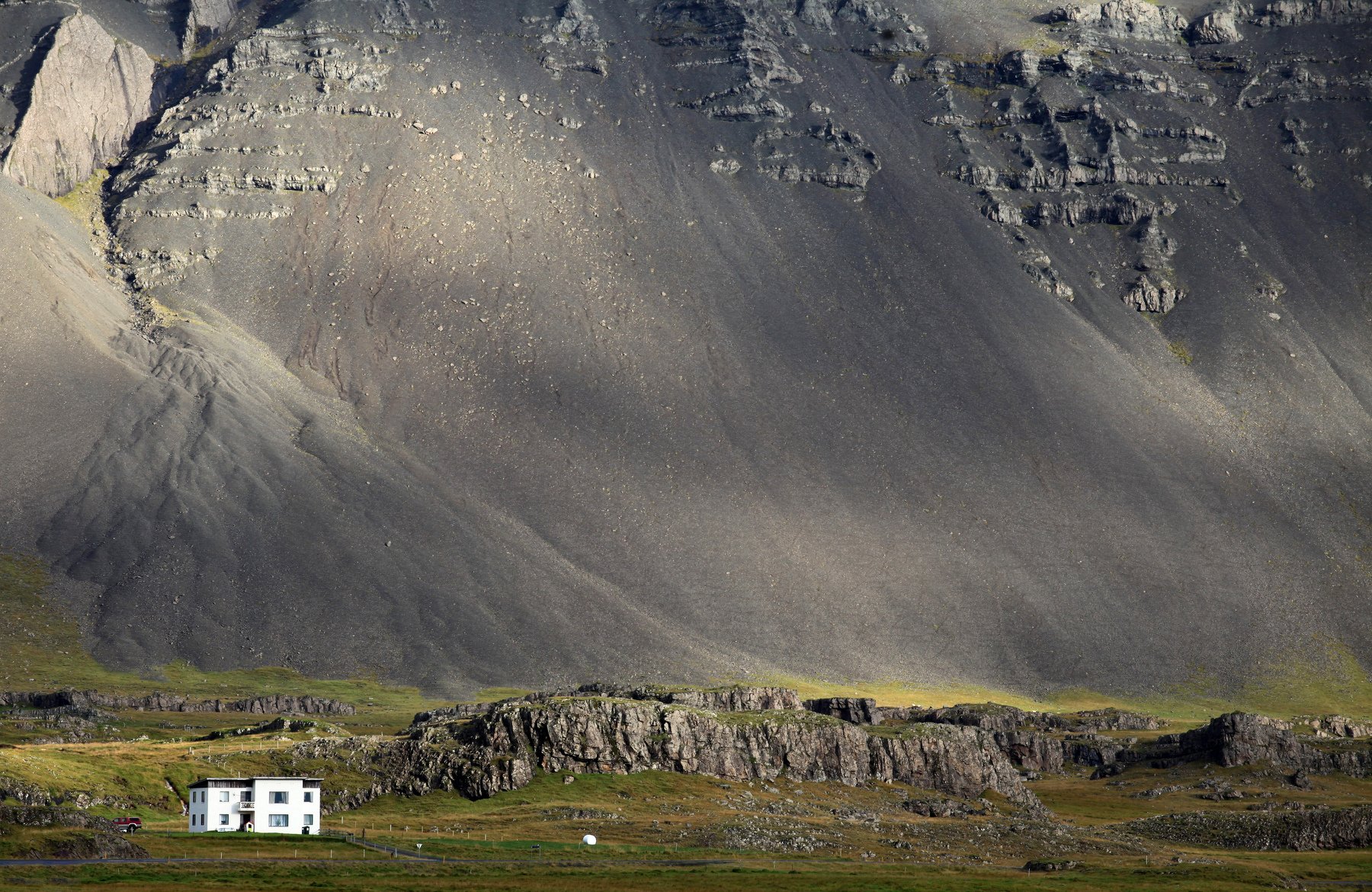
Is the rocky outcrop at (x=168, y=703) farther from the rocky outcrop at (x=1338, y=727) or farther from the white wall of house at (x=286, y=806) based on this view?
the rocky outcrop at (x=1338, y=727)

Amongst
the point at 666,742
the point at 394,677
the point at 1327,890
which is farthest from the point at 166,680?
the point at 1327,890

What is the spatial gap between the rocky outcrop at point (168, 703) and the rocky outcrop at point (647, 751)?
6541cm

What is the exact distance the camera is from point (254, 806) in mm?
92062

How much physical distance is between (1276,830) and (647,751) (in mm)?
40701

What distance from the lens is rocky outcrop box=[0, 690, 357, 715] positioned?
6526 inches

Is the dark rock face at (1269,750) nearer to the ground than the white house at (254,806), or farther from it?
farther from it

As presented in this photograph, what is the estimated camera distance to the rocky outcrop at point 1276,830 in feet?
342

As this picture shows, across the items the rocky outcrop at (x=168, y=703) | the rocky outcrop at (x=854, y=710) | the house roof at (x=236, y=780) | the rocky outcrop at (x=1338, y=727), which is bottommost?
the house roof at (x=236, y=780)

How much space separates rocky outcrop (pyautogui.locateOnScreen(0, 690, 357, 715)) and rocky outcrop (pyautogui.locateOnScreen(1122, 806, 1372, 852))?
9476 centimetres

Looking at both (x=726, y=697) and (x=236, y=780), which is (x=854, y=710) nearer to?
(x=726, y=697)

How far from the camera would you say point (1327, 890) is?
3322 inches

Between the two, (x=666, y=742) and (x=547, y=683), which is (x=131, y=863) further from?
(x=547, y=683)

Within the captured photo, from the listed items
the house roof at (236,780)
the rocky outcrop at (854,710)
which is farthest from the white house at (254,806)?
the rocky outcrop at (854,710)

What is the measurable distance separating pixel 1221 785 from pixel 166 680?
386ft
